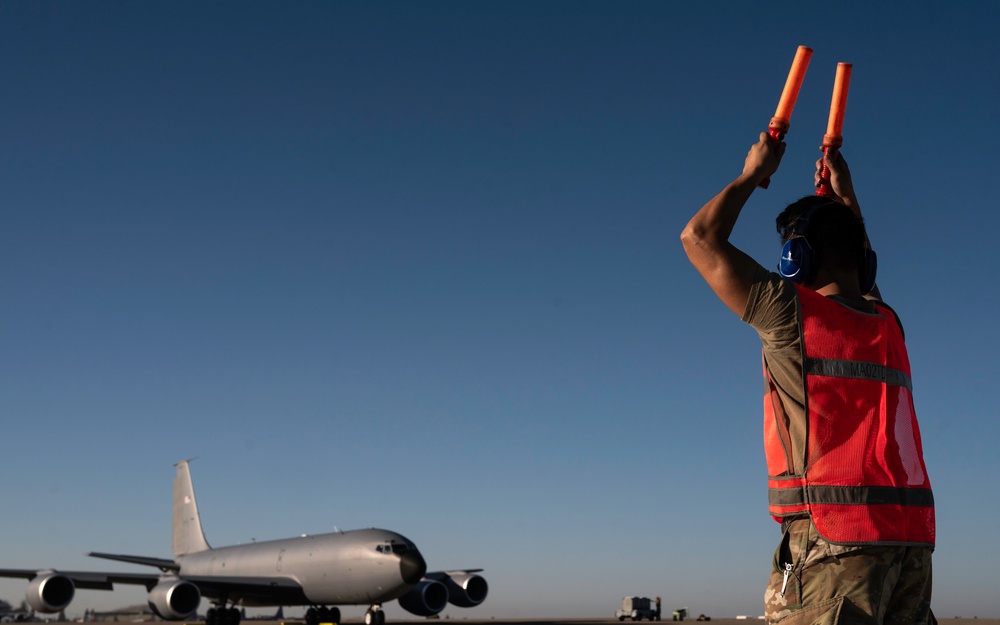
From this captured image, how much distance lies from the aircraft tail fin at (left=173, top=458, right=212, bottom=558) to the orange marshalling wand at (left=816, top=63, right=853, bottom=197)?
43.8 m

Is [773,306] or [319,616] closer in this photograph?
[773,306]

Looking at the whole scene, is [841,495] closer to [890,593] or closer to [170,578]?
[890,593]

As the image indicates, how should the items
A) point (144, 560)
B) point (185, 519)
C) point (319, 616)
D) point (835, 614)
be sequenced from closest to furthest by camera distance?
point (835, 614) < point (319, 616) < point (144, 560) < point (185, 519)

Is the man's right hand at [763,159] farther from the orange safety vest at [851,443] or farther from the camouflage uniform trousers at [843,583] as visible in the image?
the camouflage uniform trousers at [843,583]

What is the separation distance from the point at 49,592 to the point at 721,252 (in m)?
31.8

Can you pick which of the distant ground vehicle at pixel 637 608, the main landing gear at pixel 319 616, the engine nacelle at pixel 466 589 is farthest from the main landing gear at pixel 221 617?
the distant ground vehicle at pixel 637 608

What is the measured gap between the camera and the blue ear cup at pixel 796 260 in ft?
8.46

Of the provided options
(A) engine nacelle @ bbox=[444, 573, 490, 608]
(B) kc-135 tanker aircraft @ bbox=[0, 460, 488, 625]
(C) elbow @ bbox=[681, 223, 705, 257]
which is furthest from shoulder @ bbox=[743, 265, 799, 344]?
(A) engine nacelle @ bbox=[444, 573, 490, 608]

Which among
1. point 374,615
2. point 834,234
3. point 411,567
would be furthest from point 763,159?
point 374,615

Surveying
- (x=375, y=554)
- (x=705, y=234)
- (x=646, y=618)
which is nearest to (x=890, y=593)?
(x=705, y=234)

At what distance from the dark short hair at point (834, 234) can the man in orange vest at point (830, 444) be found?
0.66 feet

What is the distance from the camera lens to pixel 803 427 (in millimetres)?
2340

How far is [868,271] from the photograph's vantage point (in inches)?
107

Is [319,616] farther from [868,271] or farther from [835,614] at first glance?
[835,614]
